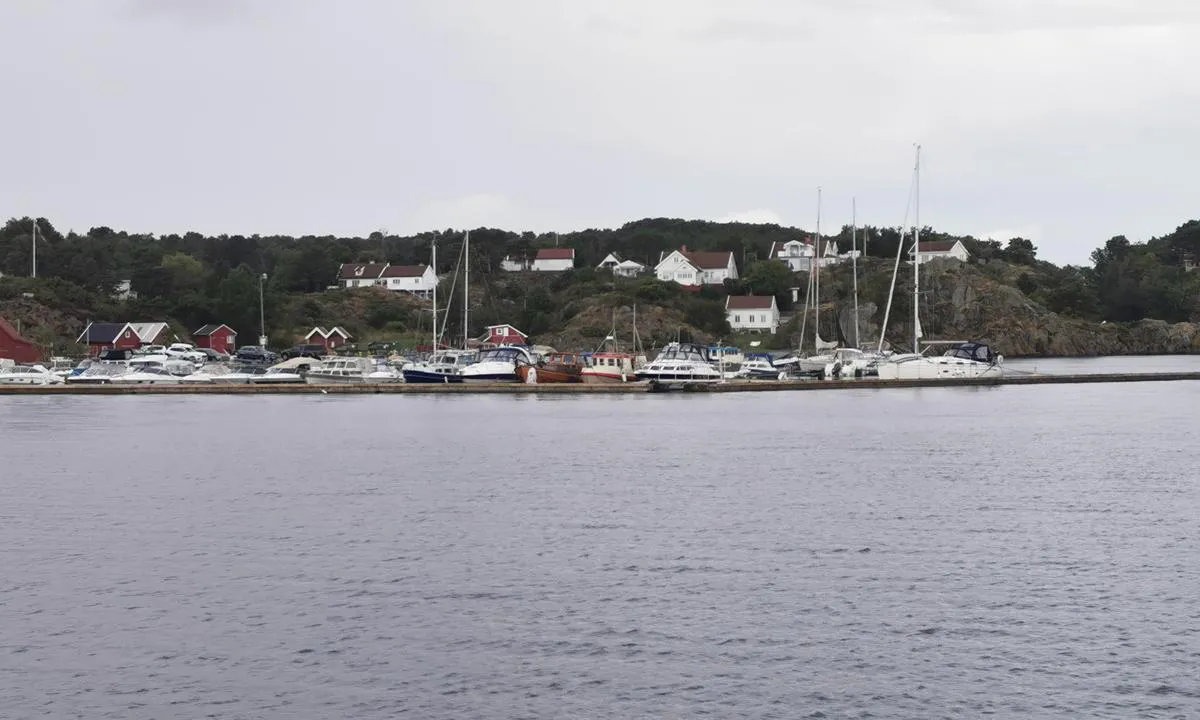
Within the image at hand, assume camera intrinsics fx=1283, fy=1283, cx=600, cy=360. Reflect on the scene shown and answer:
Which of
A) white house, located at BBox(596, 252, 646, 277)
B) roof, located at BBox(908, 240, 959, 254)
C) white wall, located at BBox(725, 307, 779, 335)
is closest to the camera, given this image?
white wall, located at BBox(725, 307, 779, 335)

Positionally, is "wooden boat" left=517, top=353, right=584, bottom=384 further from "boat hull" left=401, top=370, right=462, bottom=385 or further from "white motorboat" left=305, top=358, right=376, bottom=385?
"white motorboat" left=305, top=358, right=376, bottom=385

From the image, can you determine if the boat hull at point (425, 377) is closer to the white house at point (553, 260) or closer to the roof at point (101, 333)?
the roof at point (101, 333)

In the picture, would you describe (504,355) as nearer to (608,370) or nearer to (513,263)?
(608,370)

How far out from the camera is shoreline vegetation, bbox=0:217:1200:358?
14150 cm

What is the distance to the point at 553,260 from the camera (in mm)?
186750

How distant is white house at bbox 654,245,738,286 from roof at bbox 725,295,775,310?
11.8m

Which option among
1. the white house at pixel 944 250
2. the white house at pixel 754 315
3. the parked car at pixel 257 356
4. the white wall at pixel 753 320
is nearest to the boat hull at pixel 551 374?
the parked car at pixel 257 356

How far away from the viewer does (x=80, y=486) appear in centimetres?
4544

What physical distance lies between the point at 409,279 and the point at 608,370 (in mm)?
83586

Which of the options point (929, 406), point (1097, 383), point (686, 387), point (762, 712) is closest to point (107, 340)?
point (686, 387)

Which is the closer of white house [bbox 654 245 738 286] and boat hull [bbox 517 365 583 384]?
boat hull [bbox 517 365 583 384]

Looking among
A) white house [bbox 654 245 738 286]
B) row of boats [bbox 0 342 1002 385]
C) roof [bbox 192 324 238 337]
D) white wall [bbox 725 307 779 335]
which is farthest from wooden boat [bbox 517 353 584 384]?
white house [bbox 654 245 738 286]

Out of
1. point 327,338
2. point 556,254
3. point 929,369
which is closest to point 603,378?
point 929,369

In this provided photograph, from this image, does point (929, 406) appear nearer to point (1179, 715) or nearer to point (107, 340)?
point (1179, 715)
